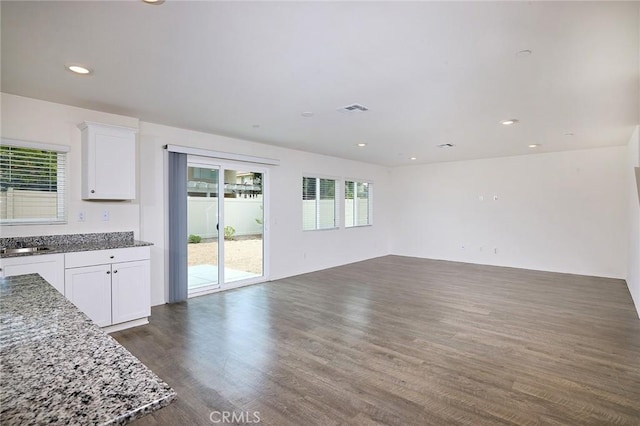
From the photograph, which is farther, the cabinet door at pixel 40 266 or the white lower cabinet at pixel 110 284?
the white lower cabinet at pixel 110 284

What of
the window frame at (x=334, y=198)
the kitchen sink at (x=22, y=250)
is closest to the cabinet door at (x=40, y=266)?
the kitchen sink at (x=22, y=250)

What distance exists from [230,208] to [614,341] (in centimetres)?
524

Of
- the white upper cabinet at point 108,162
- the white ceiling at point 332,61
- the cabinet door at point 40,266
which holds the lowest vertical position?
the cabinet door at point 40,266

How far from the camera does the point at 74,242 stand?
378 centimetres

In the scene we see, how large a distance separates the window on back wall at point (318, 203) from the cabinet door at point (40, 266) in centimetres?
434

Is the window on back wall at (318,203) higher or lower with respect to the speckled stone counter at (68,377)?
higher

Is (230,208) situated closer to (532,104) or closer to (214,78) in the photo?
(214,78)

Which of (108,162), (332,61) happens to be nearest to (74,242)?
(108,162)

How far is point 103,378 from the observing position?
0.88 meters

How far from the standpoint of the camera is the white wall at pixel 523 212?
21.0ft

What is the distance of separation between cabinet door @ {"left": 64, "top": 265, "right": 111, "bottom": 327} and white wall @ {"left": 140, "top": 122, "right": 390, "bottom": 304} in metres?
1.02

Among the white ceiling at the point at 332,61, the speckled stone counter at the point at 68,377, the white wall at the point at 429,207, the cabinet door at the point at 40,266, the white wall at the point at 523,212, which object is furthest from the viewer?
the white wall at the point at 523,212

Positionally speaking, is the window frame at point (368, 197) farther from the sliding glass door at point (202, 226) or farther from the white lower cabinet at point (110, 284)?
the white lower cabinet at point (110, 284)

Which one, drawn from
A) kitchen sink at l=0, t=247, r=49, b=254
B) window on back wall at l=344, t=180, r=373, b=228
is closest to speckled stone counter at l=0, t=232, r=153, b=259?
kitchen sink at l=0, t=247, r=49, b=254
